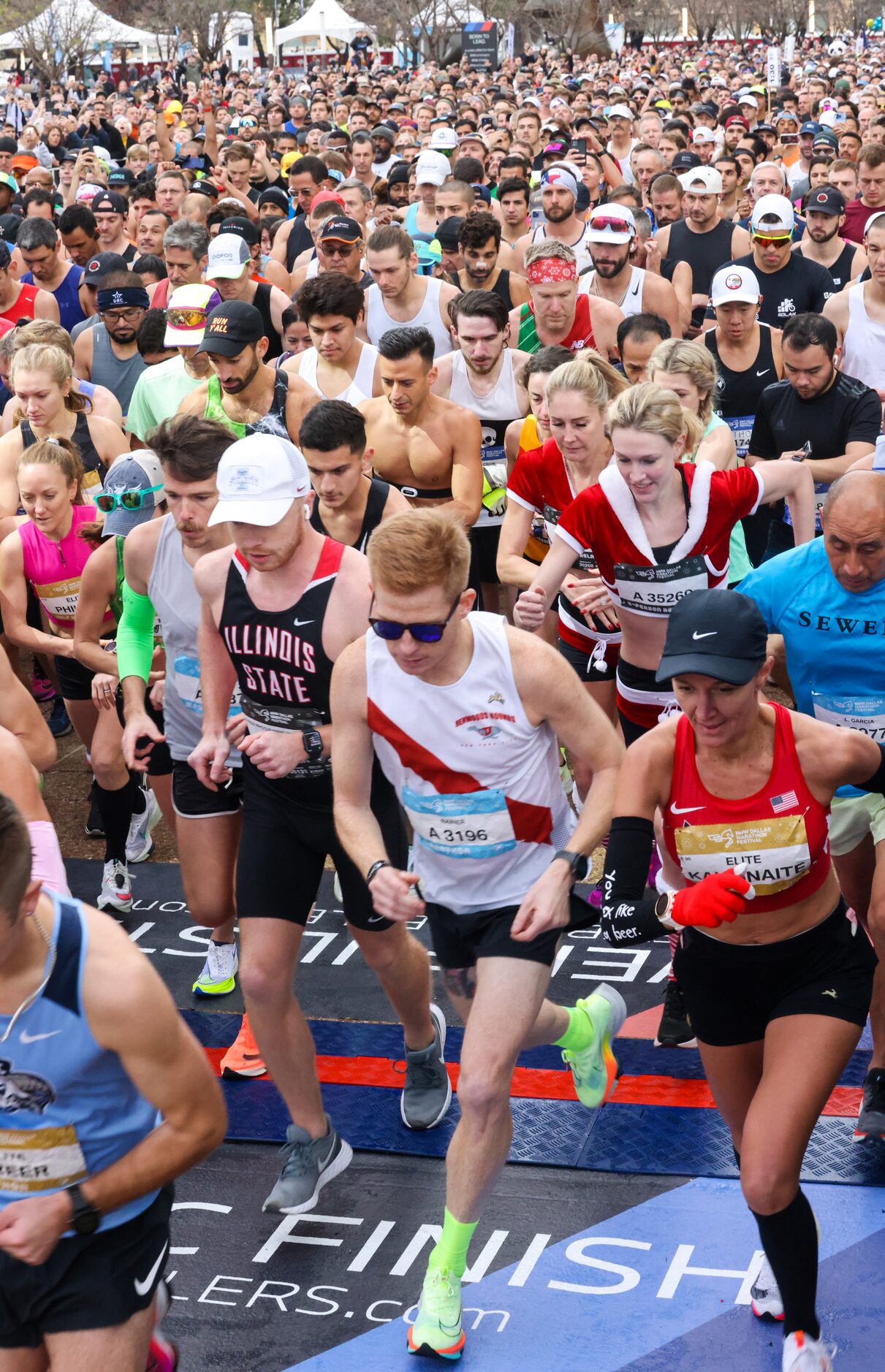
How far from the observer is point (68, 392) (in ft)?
21.4

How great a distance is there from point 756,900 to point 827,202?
7219mm

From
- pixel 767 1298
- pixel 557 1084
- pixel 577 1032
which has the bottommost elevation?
pixel 557 1084

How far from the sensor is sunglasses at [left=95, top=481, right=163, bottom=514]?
503 centimetres

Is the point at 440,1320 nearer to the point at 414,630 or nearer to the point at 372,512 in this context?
the point at 414,630

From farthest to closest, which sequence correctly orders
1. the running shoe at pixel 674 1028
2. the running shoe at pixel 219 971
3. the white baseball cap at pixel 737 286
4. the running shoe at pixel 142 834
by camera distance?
1. the white baseball cap at pixel 737 286
2. the running shoe at pixel 142 834
3. the running shoe at pixel 219 971
4. the running shoe at pixel 674 1028

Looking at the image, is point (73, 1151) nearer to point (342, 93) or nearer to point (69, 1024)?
point (69, 1024)

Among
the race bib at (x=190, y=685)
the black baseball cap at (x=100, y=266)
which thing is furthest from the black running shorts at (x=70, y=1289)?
the black baseball cap at (x=100, y=266)

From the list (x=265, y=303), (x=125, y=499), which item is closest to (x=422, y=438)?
(x=125, y=499)

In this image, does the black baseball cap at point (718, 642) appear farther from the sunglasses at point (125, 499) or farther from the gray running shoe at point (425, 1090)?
the sunglasses at point (125, 499)

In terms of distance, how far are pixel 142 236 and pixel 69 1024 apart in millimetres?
9386

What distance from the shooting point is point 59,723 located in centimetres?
788

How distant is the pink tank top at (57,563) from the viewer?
19.5ft

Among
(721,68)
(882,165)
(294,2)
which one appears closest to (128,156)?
(882,165)

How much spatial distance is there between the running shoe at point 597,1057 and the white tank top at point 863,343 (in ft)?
14.3
